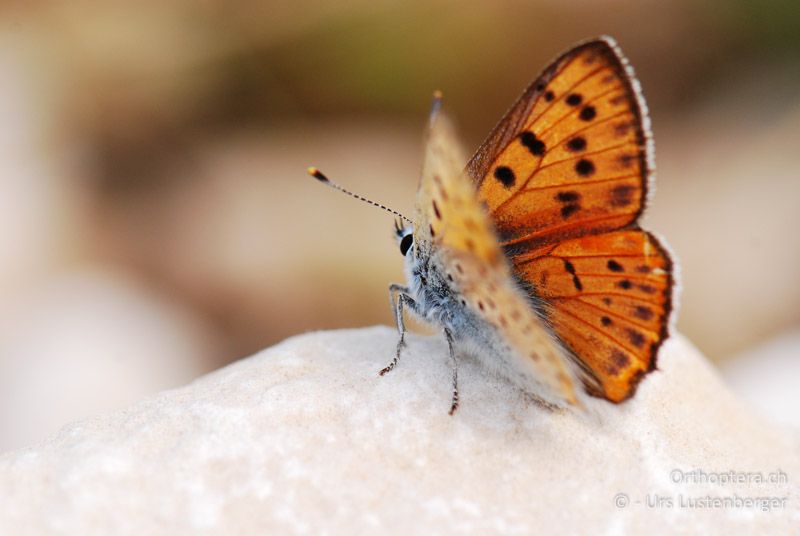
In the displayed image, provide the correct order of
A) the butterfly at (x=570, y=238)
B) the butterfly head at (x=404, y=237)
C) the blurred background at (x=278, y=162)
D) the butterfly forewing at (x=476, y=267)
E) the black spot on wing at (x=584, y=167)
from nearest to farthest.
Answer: the butterfly forewing at (x=476, y=267)
the butterfly at (x=570, y=238)
the black spot on wing at (x=584, y=167)
the butterfly head at (x=404, y=237)
the blurred background at (x=278, y=162)

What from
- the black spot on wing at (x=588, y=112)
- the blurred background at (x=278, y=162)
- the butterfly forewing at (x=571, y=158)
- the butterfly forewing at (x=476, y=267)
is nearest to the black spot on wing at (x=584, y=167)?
the butterfly forewing at (x=571, y=158)

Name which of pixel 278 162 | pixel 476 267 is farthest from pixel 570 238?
pixel 278 162

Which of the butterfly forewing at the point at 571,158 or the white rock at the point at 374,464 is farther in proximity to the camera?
the butterfly forewing at the point at 571,158

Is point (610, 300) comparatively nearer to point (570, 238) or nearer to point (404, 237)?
point (570, 238)

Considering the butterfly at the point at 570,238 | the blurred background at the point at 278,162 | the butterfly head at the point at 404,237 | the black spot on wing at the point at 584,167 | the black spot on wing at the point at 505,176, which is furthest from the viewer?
the blurred background at the point at 278,162

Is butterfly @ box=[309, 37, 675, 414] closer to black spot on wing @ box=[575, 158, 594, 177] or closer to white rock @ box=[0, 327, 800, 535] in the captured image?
black spot on wing @ box=[575, 158, 594, 177]

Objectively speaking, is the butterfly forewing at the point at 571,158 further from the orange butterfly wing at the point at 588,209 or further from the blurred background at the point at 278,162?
the blurred background at the point at 278,162
